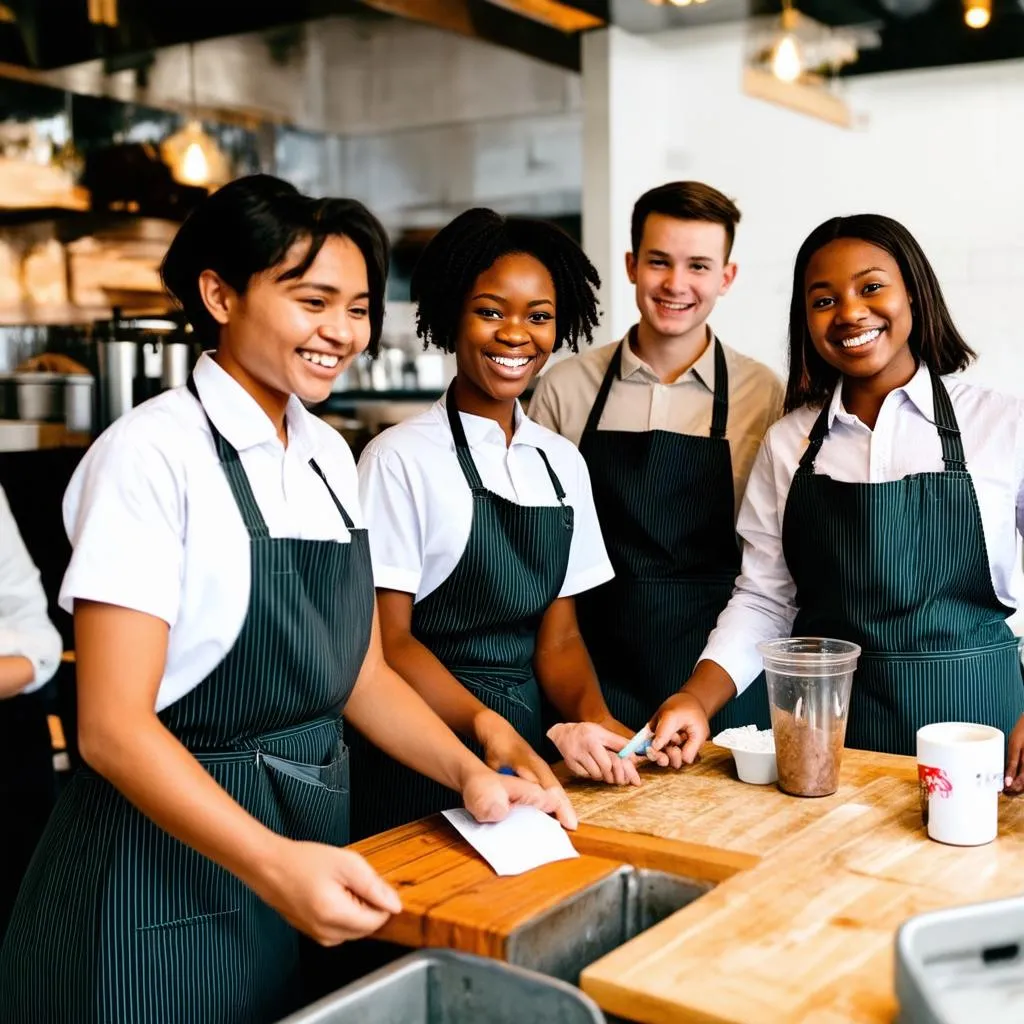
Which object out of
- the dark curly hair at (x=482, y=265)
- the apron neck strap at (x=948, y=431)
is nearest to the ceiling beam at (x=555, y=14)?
the dark curly hair at (x=482, y=265)

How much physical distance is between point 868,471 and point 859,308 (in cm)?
28

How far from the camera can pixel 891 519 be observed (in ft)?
6.86

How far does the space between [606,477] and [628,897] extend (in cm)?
129

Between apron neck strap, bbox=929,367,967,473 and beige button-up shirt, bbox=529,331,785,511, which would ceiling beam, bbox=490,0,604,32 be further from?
apron neck strap, bbox=929,367,967,473

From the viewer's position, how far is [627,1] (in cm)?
460

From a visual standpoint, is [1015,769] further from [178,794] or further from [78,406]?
[78,406]

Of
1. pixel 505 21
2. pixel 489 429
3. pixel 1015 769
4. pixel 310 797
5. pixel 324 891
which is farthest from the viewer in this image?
pixel 505 21

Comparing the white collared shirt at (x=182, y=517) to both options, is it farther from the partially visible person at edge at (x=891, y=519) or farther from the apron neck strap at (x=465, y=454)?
the partially visible person at edge at (x=891, y=519)

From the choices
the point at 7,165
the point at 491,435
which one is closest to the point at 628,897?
the point at 491,435

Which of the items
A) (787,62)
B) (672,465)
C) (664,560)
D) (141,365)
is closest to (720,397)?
(672,465)

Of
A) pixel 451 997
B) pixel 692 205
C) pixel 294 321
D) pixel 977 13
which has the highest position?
pixel 977 13

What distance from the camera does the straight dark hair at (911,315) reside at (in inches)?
85.0

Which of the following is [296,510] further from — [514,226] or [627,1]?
[627,1]

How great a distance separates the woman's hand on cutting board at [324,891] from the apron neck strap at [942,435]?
1.20m
